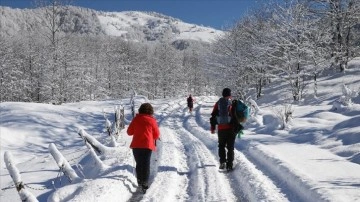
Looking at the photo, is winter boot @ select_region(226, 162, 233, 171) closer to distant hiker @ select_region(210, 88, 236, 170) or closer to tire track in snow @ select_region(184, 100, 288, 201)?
distant hiker @ select_region(210, 88, 236, 170)

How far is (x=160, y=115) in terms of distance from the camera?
32.8m

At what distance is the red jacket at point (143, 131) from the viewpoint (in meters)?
7.86

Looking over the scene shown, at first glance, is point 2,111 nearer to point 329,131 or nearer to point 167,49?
point 329,131

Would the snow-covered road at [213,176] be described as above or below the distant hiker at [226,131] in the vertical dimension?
below

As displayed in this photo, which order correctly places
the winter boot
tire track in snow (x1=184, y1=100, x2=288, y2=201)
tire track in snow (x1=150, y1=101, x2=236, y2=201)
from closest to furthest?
tire track in snow (x1=184, y1=100, x2=288, y2=201) < tire track in snow (x1=150, y1=101, x2=236, y2=201) < the winter boot

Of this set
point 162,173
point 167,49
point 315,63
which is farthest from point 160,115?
point 167,49

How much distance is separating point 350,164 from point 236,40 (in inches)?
1350

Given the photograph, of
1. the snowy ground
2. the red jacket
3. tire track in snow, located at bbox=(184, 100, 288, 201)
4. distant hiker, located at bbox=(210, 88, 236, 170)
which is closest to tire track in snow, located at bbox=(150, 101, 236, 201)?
the snowy ground

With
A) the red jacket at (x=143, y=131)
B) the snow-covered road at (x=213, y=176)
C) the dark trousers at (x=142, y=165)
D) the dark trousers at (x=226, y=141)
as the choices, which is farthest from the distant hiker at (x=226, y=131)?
the dark trousers at (x=142, y=165)

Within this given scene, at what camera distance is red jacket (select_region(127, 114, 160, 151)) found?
25.8 feet

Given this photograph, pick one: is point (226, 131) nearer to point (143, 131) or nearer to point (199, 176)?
point (199, 176)

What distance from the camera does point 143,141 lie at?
25.8ft

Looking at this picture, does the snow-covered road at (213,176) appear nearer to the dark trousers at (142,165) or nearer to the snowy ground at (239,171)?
the snowy ground at (239,171)

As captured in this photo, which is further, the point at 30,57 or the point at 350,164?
the point at 30,57
